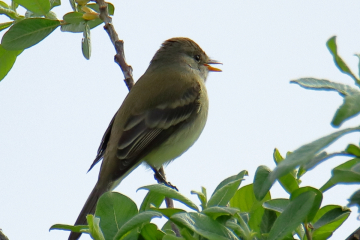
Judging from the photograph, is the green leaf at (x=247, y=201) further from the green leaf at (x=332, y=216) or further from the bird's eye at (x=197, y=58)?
the bird's eye at (x=197, y=58)

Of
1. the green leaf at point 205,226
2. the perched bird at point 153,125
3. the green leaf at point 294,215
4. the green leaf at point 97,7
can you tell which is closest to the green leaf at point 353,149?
the green leaf at point 294,215

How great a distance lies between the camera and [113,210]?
1.65 metres

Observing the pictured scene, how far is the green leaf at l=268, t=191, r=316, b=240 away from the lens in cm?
137

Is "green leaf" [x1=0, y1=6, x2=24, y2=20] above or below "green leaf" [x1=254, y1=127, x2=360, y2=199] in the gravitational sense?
above

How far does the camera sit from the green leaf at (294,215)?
137 cm

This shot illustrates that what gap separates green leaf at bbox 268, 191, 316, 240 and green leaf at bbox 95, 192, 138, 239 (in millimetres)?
479

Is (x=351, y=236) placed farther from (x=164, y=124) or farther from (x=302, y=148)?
(x=164, y=124)

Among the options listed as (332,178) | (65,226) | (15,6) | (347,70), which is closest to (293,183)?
(332,178)

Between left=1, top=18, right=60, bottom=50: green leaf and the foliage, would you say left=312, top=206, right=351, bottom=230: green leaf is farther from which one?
left=1, top=18, right=60, bottom=50: green leaf

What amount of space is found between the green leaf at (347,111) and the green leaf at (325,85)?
0.11 metres

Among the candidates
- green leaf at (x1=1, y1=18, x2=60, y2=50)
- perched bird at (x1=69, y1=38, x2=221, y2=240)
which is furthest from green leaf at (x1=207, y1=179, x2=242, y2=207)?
perched bird at (x1=69, y1=38, x2=221, y2=240)

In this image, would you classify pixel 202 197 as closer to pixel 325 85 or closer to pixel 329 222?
pixel 329 222

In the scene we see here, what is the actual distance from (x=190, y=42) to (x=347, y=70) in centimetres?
488

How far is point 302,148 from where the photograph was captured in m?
1.14
